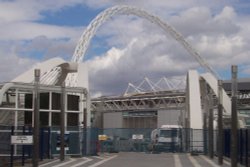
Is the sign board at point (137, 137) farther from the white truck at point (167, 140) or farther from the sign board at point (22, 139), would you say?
the sign board at point (22, 139)

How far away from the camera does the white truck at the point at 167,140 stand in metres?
51.9

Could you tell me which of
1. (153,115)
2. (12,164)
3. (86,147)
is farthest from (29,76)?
(153,115)

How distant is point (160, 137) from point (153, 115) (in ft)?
277

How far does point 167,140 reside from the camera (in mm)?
53312

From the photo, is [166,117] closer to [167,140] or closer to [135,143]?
[167,140]

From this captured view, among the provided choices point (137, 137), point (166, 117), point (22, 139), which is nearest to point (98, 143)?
point (137, 137)

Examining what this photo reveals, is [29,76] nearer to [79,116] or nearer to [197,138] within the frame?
[79,116]

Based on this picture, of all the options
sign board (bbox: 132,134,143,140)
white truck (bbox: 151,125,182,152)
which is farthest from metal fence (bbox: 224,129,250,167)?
sign board (bbox: 132,134,143,140)

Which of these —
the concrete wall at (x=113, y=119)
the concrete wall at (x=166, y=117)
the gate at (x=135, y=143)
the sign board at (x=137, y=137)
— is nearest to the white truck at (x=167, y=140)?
the gate at (x=135, y=143)

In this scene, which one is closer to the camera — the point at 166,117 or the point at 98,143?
the point at 98,143

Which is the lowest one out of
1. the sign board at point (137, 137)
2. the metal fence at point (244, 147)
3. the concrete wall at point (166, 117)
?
the metal fence at point (244, 147)

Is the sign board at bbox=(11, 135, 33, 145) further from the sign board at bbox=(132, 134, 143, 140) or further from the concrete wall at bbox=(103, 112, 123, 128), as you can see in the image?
the concrete wall at bbox=(103, 112, 123, 128)

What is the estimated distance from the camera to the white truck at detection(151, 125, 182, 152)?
51875 millimetres

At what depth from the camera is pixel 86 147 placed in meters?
41.0
